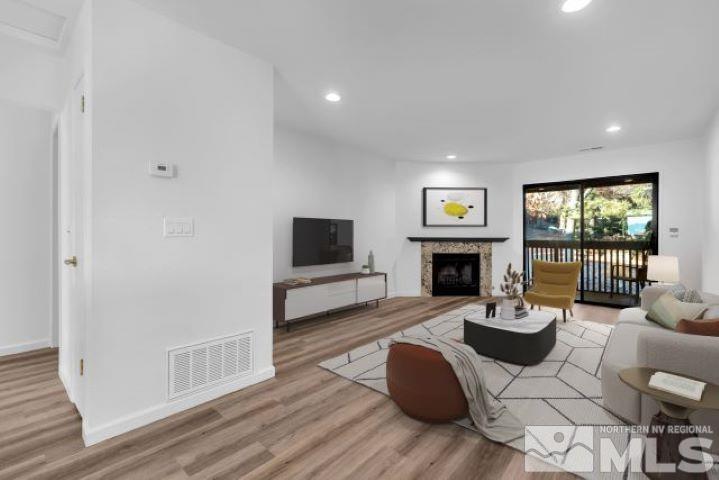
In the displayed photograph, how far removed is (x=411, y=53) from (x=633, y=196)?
509 centimetres

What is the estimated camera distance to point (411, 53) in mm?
2639

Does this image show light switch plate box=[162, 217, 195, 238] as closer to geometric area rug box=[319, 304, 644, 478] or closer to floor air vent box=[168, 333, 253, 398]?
floor air vent box=[168, 333, 253, 398]

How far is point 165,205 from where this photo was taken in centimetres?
224

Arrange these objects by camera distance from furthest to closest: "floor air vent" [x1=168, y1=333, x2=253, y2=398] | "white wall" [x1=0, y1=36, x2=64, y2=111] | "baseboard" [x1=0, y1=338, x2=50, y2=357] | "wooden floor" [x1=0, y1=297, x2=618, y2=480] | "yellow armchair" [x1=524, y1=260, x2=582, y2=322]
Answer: "yellow armchair" [x1=524, y1=260, x2=582, y2=322]
"baseboard" [x1=0, y1=338, x2=50, y2=357]
"white wall" [x1=0, y1=36, x2=64, y2=111]
"floor air vent" [x1=168, y1=333, x2=253, y2=398]
"wooden floor" [x1=0, y1=297, x2=618, y2=480]

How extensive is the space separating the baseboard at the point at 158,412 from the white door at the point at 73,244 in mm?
341

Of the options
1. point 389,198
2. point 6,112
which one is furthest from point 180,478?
point 389,198

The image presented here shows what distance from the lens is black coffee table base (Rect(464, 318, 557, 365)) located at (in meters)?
3.04

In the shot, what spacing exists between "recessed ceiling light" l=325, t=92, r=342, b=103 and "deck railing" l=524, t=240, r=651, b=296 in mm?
5092

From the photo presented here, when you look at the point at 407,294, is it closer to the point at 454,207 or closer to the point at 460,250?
the point at 460,250

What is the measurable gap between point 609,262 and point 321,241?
16.5ft

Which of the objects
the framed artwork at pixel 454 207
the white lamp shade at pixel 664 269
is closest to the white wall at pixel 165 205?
the framed artwork at pixel 454 207

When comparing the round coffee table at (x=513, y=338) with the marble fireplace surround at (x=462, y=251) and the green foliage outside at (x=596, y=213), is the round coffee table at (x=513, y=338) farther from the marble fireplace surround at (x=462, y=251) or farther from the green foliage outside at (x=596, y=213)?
the green foliage outside at (x=596, y=213)

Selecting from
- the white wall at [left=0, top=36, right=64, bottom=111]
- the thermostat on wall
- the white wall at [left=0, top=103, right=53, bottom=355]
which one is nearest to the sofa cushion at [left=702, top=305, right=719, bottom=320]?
the thermostat on wall

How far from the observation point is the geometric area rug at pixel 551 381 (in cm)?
215
